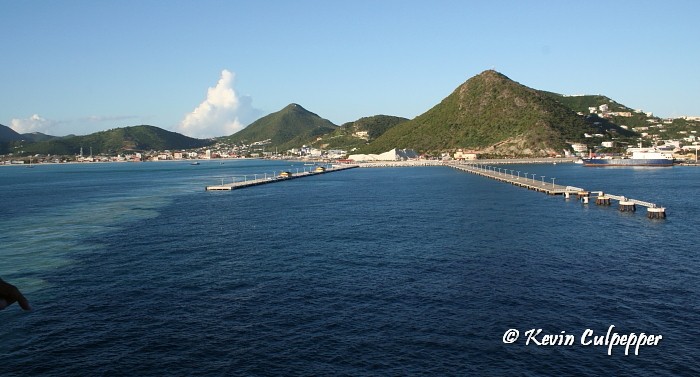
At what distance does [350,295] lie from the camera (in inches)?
1479

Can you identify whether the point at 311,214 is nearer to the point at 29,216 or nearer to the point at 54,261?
the point at 54,261

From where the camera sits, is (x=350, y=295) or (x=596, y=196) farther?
(x=596, y=196)

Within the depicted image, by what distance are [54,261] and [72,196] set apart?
91745 millimetres

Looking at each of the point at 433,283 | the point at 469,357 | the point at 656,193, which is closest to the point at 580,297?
the point at 433,283

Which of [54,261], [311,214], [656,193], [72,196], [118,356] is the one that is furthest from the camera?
[72,196]

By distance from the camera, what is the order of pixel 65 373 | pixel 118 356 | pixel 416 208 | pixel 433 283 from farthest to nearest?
pixel 416 208 < pixel 433 283 < pixel 118 356 < pixel 65 373

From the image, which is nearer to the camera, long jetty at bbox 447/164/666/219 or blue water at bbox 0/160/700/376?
blue water at bbox 0/160/700/376

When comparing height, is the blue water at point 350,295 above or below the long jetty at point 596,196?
below

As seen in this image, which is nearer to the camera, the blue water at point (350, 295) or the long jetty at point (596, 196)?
the blue water at point (350, 295)

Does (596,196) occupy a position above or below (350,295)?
above

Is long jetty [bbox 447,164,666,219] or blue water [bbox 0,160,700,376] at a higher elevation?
long jetty [bbox 447,164,666,219]

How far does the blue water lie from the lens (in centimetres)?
2692

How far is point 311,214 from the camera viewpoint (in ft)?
278

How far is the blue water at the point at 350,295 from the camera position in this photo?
26.9 m
